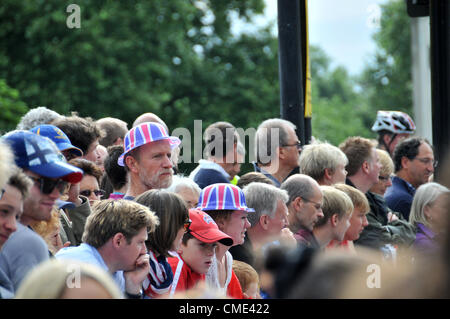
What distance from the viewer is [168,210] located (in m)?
3.75


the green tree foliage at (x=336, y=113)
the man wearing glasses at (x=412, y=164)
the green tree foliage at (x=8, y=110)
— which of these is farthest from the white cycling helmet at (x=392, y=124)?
the green tree foliage at (x=336, y=113)

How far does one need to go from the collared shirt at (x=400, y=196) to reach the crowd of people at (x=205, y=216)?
0.05 feet

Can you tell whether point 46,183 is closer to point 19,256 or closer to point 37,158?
point 37,158

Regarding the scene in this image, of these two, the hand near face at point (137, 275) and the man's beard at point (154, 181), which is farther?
the man's beard at point (154, 181)

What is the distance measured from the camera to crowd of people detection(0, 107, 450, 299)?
1.82m

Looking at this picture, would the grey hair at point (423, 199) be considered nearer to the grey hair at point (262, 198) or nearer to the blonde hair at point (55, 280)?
the grey hair at point (262, 198)

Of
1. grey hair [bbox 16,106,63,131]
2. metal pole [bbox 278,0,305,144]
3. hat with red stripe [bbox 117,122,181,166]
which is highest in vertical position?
metal pole [bbox 278,0,305,144]

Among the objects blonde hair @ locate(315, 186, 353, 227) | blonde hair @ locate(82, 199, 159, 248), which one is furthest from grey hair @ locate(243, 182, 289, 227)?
blonde hair @ locate(82, 199, 159, 248)

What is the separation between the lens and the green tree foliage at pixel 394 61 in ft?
121

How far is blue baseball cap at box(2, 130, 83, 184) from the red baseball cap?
1.08 metres

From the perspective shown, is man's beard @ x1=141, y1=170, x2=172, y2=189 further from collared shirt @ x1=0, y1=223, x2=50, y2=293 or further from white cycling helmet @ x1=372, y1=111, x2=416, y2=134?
white cycling helmet @ x1=372, y1=111, x2=416, y2=134

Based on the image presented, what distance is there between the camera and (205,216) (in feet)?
13.3

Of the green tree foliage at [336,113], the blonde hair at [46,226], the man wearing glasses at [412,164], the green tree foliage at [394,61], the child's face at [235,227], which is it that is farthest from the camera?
the green tree foliage at [336,113]
